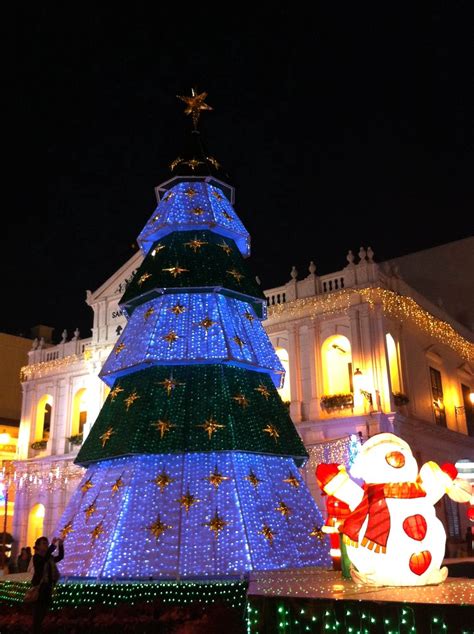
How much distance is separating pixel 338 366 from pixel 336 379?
1.65ft

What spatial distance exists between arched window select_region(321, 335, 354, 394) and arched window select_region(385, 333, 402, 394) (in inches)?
57.6

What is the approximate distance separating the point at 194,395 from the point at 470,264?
21925 mm

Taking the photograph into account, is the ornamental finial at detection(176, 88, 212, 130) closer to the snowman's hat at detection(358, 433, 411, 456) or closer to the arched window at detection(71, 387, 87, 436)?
the snowman's hat at detection(358, 433, 411, 456)

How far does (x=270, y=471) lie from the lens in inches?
352

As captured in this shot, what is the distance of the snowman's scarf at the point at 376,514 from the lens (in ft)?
22.2

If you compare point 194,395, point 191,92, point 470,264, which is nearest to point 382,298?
point 470,264

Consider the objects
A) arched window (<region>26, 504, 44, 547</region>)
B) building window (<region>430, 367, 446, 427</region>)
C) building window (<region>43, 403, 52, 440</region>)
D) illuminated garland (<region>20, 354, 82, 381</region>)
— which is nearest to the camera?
building window (<region>430, 367, 446, 427</region>)

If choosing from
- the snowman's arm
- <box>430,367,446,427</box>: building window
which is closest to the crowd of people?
the snowman's arm

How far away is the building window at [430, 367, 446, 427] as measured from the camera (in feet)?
77.0

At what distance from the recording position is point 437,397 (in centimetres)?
2395

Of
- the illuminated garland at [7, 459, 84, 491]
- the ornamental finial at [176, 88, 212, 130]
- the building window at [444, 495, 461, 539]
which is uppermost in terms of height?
the ornamental finial at [176, 88, 212, 130]

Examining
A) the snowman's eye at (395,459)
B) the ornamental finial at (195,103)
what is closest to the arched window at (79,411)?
the ornamental finial at (195,103)

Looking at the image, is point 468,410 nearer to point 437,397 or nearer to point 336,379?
point 437,397

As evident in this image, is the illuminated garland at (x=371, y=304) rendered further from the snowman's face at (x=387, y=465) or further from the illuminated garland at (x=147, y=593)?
the illuminated garland at (x=147, y=593)
